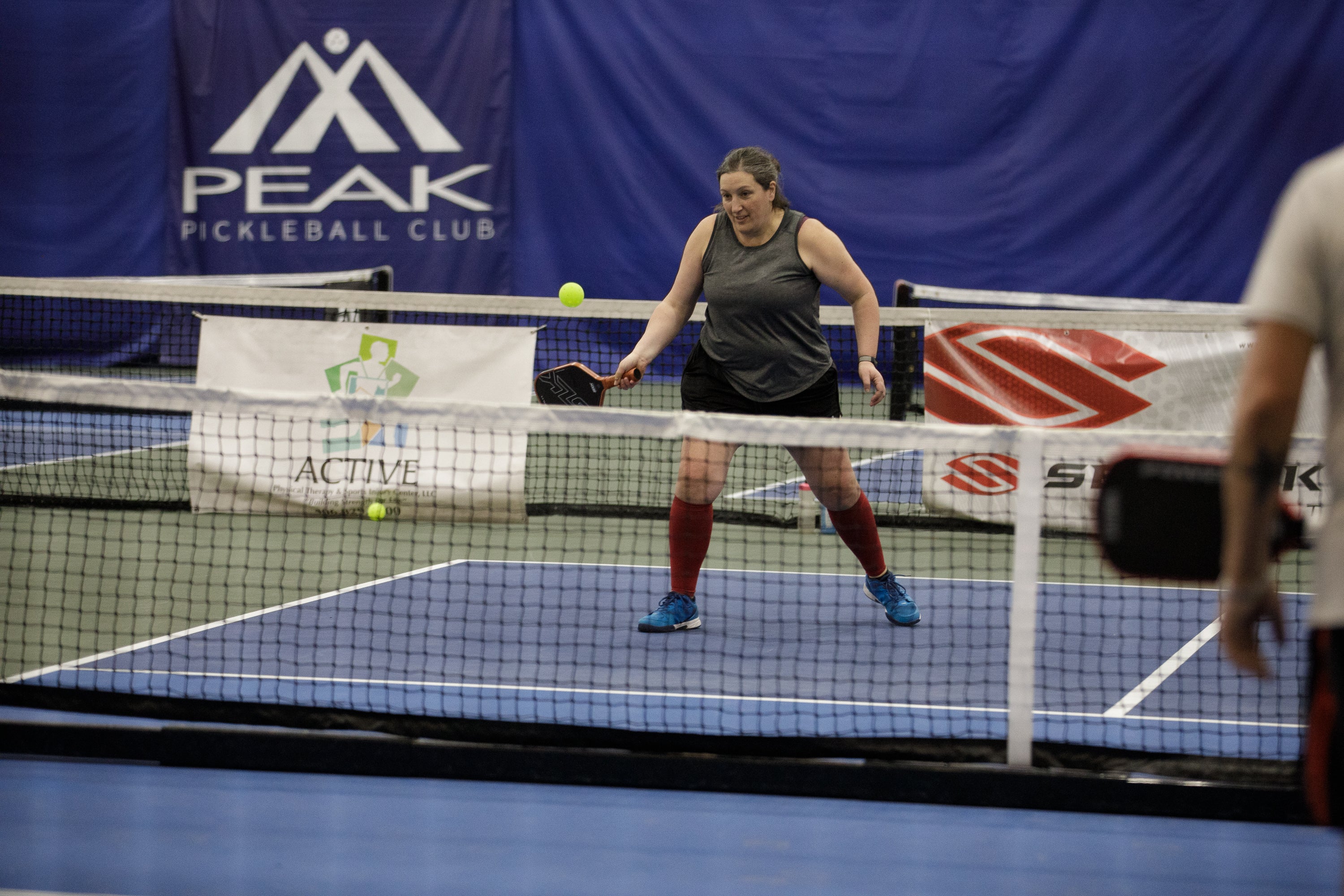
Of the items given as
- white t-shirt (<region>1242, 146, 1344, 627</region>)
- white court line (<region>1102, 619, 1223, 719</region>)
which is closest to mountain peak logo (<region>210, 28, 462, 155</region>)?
white court line (<region>1102, 619, 1223, 719</region>)

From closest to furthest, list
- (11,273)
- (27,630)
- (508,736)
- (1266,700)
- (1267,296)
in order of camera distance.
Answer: (1267,296) → (508,736) → (1266,700) → (27,630) → (11,273)

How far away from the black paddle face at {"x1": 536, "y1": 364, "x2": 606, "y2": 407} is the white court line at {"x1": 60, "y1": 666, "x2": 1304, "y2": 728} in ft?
4.29

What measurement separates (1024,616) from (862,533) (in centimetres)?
147

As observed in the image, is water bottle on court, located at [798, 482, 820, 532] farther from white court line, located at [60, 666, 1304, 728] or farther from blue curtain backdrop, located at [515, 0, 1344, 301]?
blue curtain backdrop, located at [515, 0, 1344, 301]

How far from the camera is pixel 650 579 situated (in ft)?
18.2

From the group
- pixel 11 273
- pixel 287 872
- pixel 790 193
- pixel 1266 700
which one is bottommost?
pixel 287 872

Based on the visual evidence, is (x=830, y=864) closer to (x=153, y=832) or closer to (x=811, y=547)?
(x=153, y=832)

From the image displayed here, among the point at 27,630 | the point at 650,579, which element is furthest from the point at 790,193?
the point at 27,630

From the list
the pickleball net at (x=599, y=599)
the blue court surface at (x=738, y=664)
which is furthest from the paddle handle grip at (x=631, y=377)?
the blue court surface at (x=738, y=664)

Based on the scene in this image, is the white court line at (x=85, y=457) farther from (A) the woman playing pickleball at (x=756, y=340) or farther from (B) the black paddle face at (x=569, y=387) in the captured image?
(A) the woman playing pickleball at (x=756, y=340)

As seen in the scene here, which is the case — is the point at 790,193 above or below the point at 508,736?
above

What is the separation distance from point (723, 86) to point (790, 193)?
1266 millimetres

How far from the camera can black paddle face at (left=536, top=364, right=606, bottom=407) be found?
482 centimetres

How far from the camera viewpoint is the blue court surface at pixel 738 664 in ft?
11.7
